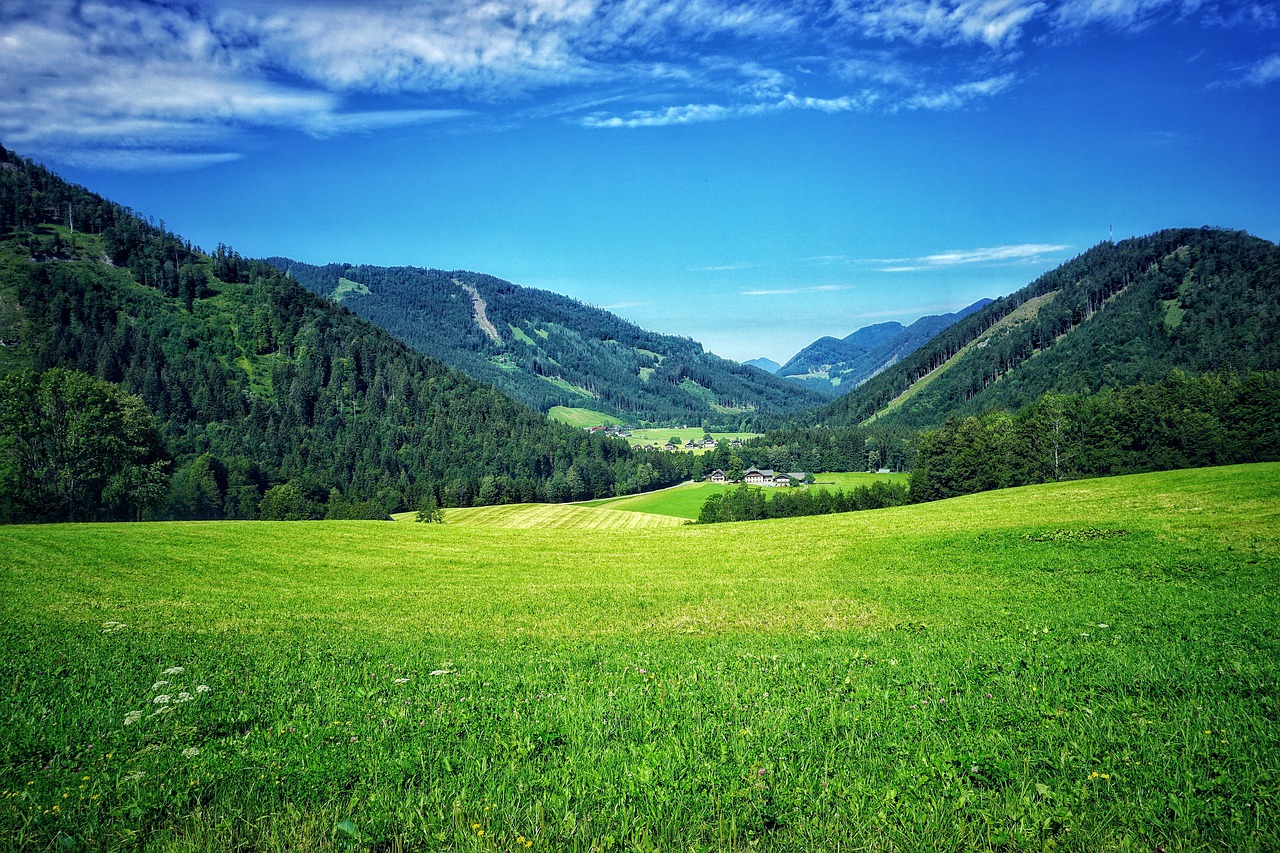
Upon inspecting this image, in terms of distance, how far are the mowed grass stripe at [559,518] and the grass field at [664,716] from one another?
97218 millimetres

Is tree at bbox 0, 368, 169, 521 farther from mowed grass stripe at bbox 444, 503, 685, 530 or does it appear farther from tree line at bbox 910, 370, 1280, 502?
tree line at bbox 910, 370, 1280, 502

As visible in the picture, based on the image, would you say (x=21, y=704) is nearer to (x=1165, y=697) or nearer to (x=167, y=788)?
(x=167, y=788)

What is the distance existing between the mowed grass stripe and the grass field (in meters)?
Result: 97.2

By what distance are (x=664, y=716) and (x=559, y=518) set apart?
391 feet

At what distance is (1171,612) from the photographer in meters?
14.0

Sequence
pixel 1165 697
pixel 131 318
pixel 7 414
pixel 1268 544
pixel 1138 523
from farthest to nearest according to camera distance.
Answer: pixel 131 318, pixel 7 414, pixel 1138 523, pixel 1268 544, pixel 1165 697

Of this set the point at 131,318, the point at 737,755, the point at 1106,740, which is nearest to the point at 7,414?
the point at 737,755

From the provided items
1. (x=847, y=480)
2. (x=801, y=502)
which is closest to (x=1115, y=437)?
(x=801, y=502)

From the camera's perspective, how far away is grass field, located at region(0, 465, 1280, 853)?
18.0 ft

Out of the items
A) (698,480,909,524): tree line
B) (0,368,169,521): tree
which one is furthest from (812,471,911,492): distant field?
(0,368,169,521): tree

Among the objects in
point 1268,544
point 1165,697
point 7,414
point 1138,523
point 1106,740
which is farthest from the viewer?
point 7,414

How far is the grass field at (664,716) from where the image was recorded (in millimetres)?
5492

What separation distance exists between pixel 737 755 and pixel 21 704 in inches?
389

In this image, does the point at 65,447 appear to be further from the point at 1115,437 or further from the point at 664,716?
the point at 1115,437
